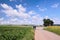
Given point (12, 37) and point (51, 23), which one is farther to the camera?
point (51, 23)

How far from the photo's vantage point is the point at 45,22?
418 ft

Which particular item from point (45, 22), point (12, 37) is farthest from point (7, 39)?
point (45, 22)

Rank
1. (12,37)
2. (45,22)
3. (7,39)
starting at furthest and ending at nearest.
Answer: (45,22) → (12,37) → (7,39)

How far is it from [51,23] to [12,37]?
11600cm

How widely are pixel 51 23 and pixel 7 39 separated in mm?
116972

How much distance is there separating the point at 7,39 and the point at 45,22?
374 feet

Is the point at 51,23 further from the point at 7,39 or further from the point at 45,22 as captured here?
the point at 7,39

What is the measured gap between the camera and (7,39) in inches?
568

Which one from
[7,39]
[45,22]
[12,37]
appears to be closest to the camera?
[7,39]

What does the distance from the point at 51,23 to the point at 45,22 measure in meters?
5.69

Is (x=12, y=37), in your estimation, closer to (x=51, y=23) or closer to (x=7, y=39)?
(x=7, y=39)

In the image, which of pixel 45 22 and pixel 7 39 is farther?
pixel 45 22

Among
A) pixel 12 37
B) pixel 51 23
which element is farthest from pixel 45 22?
pixel 12 37

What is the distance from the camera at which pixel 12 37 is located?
15.4 meters
